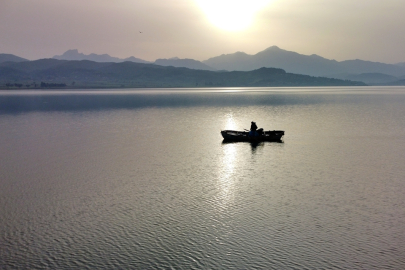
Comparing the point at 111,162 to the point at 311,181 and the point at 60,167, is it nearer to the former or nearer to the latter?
the point at 60,167

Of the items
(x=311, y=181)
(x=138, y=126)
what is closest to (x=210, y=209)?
(x=311, y=181)

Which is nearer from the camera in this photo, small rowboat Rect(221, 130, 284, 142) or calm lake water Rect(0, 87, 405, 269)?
calm lake water Rect(0, 87, 405, 269)

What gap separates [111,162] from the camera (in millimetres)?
42969

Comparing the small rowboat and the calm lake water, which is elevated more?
the small rowboat

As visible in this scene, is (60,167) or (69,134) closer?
(60,167)

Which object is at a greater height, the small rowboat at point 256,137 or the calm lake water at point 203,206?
the small rowboat at point 256,137

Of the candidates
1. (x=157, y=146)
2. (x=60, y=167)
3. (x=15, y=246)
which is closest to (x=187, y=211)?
(x=15, y=246)

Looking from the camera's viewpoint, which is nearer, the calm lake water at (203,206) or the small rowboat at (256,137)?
the calm lake water at (203,206)

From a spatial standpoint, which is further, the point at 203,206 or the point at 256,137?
the point at 256,137

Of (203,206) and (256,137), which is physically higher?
(256,137)

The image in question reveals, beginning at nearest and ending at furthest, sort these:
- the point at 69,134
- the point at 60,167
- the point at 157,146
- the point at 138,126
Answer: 1. the point at 60,167
2. the point at 157,146
3. the point at 69,134
4. the point at 138,126

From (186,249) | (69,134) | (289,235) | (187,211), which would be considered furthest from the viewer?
(69,134)

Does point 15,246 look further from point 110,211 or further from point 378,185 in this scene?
point 378,185

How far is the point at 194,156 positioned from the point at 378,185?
2221cm
